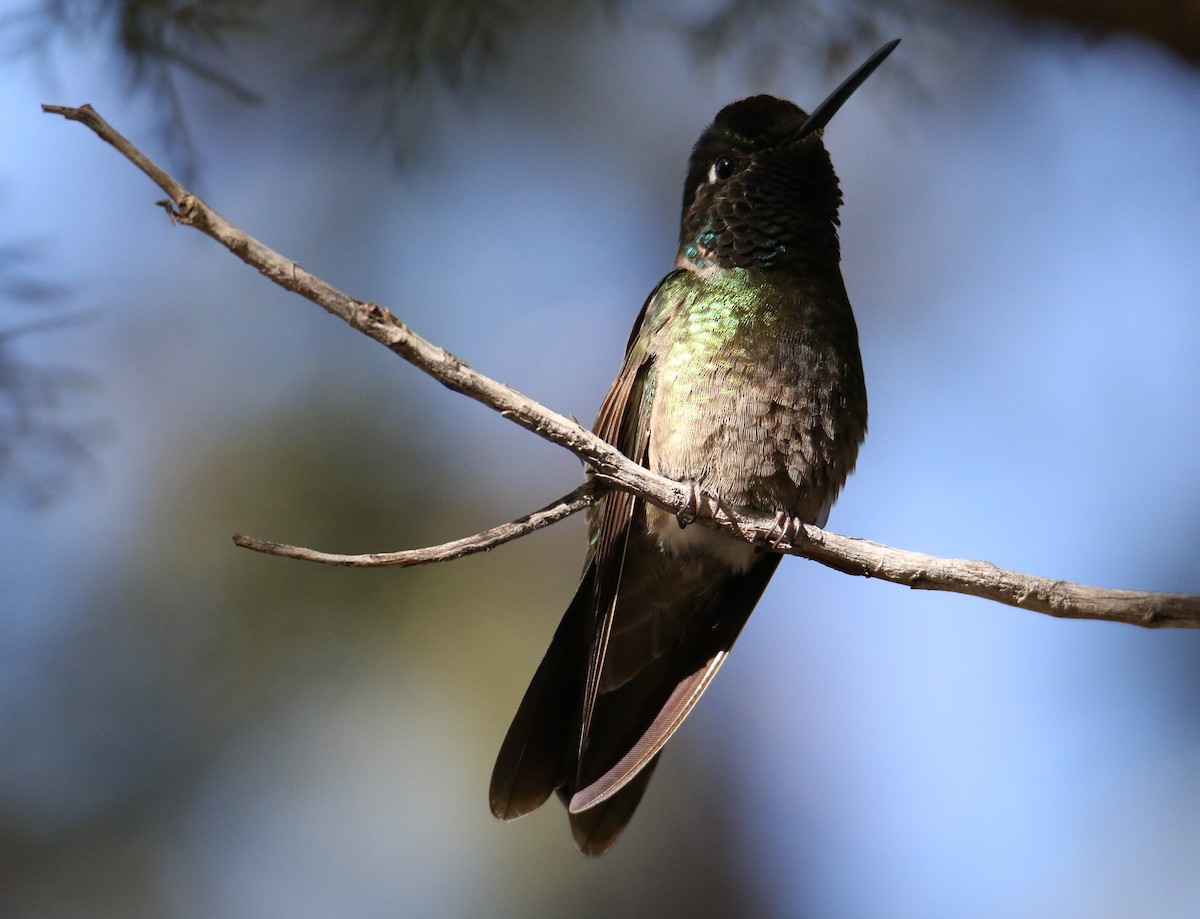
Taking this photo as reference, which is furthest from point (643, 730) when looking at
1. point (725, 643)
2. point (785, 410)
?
point (785, 410)

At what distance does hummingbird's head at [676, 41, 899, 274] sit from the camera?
2539mm

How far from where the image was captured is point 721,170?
2.78m

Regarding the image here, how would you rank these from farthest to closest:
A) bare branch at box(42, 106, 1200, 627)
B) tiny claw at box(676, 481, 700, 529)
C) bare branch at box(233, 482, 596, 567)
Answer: tiny claw at box(676, 481, 700, 529), bare branch at box(233, 482, 596, 567), bare branch at box(42, 106, 1200, 627)

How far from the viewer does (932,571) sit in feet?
5.78

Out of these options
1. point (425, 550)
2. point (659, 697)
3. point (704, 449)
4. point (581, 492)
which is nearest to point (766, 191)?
point (704, 449)

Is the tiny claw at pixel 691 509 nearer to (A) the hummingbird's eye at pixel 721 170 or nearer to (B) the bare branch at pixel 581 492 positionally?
(B) the bare branch at pixel 581 492

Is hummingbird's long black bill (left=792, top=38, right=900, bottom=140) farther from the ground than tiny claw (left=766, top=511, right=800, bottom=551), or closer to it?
farther from the ground

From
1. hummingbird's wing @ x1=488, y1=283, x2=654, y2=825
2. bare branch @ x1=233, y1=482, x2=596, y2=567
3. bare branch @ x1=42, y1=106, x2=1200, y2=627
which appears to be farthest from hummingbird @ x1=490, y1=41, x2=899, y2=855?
bare branch @ x1=233, y1=482, x2=596, y2=567

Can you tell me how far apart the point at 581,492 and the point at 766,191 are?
1181 mm

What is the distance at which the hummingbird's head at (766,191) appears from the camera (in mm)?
2539

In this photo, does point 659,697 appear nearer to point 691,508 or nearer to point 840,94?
point 691,508

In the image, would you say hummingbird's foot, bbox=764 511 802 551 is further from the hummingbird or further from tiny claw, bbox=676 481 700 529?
tiny claw, bbox=676 481 700 529

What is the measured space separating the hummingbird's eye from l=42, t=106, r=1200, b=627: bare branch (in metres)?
1.11

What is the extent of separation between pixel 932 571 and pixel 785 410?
0.66 meters
